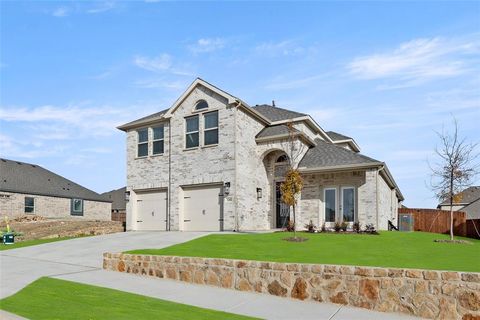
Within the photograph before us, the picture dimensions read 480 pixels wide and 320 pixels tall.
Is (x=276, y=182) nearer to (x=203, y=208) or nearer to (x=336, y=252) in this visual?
(x=203, y=208)

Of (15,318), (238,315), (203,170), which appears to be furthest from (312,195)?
(15,318)

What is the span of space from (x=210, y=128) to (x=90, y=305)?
50.6 feet

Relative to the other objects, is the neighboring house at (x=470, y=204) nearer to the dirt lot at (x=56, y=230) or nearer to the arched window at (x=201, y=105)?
the arched window at (x=201, y=105)

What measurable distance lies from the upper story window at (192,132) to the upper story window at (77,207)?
21.0m

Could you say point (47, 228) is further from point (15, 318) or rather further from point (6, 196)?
point (15, 318)

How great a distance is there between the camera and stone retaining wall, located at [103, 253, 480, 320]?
874 cm

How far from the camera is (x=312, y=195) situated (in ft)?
73.7

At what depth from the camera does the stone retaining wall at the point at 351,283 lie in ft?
28.7

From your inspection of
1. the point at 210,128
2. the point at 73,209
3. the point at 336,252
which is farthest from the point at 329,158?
the point at 73,209

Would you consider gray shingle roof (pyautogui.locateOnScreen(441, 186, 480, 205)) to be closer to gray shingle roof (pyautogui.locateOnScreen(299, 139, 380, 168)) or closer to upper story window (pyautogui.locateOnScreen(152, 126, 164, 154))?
gray shingle roof (pyautogui.locateOnScreen(299, 139, 380, 168))

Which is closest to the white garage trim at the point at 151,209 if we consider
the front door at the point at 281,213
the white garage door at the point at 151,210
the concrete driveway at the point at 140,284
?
the white garage door at the point at 151,210

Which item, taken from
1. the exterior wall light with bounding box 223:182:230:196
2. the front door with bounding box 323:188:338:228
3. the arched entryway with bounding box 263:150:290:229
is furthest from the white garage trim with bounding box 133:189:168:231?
the front door with bounding box 323:188:338:228

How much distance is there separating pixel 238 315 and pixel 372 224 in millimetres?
13402

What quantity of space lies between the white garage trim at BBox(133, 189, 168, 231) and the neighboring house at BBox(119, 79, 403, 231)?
6cm
